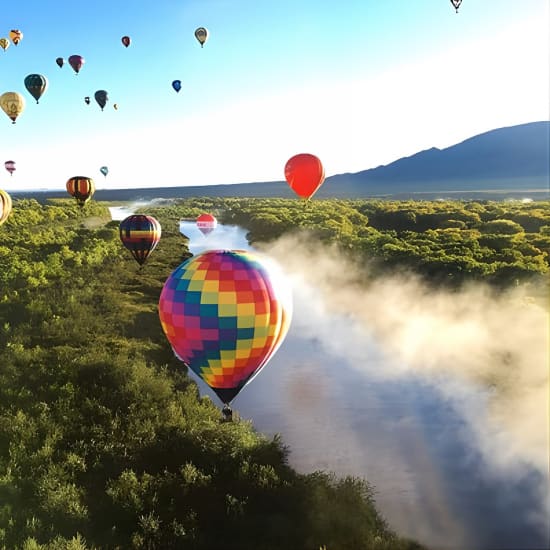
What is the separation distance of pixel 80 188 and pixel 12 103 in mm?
9138

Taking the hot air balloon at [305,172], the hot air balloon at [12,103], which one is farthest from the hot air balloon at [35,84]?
the hot air balloon at [305,172]

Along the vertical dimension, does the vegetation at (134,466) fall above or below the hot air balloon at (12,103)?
below

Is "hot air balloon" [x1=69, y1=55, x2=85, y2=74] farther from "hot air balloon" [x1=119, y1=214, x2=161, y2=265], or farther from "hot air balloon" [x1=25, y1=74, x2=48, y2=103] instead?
"hot air balloon" [x1=119, y1=214, x2=161, y2=265]

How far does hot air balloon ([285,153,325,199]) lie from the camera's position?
34.0m

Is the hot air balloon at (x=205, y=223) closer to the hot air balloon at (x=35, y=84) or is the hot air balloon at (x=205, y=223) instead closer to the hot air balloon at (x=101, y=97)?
the hot air balloon at (x=101, y=97)

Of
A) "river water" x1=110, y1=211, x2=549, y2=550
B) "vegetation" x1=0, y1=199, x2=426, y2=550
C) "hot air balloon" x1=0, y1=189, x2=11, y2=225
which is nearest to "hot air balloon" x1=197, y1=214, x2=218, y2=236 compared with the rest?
"hot air balloon" x1=0, y1=189, x2=11, y2=225

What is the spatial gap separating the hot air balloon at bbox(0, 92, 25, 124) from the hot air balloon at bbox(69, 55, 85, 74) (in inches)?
411

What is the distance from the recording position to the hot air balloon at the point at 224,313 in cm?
1452

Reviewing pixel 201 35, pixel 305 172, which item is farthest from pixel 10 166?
pixel 305 172

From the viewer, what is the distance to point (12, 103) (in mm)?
43438

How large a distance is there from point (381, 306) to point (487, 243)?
1651cm

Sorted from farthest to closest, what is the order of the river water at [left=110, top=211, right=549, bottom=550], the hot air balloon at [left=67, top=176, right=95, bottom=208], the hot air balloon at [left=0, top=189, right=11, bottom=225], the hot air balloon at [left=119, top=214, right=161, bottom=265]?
the hot air balloon at [left=67, top=176, right=95, bottom=208] → the hot air balloon at [left=119, top=214, right=161, bottom=265] → the hot air balloon at [left=0, top=189, right=11, bottom=225] → the river water at [left=110, top=211, right=549, bottom=550]

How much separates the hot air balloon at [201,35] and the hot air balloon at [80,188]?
16012 mm

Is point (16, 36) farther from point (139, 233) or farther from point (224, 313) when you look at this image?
point (224, 313)
